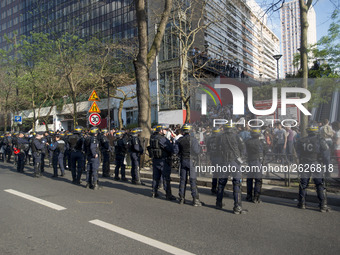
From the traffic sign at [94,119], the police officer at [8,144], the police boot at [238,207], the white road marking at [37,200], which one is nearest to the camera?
the police boot at [238,207]

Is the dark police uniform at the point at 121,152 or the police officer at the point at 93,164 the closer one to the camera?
the police officer at the point at 93,164

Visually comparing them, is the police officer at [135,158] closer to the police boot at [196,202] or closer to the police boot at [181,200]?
the police boot at [181,200]

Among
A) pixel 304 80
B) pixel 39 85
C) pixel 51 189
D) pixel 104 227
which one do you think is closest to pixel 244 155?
pixel 304 80

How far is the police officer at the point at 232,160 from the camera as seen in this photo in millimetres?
6156

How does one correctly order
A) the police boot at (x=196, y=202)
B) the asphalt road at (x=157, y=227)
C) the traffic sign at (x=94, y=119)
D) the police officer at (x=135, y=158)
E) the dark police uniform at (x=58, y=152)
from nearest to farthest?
the asphalt road at (x=157, y=227), the police boot at (x=196, y=202), the police officer at (x=135, y=158), the dark police uniform at (x=58, y=152), the traffic sign at (x=94, y=119)

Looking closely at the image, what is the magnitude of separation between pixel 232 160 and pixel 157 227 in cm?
229

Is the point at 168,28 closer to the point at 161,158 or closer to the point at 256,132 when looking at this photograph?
the point at 161,158

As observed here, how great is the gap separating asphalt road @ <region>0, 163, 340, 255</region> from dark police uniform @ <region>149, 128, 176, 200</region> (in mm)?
322

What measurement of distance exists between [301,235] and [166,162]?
12.5ft

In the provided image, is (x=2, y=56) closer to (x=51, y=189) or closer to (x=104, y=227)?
(x=51, y=189)

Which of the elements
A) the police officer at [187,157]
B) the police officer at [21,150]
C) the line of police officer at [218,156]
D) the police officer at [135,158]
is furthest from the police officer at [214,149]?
the police officer at [21,150]

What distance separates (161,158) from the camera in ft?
26.0
